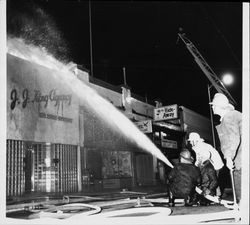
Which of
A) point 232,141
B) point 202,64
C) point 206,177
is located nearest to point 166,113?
point 202,64

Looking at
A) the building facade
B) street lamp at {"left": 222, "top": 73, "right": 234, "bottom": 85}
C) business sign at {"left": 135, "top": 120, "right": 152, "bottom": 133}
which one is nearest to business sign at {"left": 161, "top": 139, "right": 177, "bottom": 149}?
the building facade

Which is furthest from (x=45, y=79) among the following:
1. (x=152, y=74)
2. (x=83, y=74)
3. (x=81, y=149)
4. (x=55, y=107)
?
(x=152, y=74)

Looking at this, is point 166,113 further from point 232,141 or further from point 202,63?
point 232,141

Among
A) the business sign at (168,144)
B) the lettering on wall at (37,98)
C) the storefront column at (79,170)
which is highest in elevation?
the lettering on wall at (37,98)

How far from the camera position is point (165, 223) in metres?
4.35

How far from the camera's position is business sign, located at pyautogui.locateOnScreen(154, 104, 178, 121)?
10.1 metres

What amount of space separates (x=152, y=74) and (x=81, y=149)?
4805mm

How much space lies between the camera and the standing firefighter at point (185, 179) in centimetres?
543

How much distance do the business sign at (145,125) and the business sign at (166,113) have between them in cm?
142

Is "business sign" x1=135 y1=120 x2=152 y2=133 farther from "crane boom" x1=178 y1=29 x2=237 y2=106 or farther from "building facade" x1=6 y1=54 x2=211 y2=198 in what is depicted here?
"crane boom" x1=178 y1=29 x2=237 y2=106

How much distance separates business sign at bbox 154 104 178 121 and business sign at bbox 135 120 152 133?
56.0 inches

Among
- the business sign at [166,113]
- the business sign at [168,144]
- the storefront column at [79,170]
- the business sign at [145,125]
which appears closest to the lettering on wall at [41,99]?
the storefront column at [79,170]

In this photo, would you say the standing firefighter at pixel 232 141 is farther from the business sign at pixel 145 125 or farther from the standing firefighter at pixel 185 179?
the business sign at pixel 145 125

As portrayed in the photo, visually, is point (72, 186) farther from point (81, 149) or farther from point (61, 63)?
point (61, 63)
